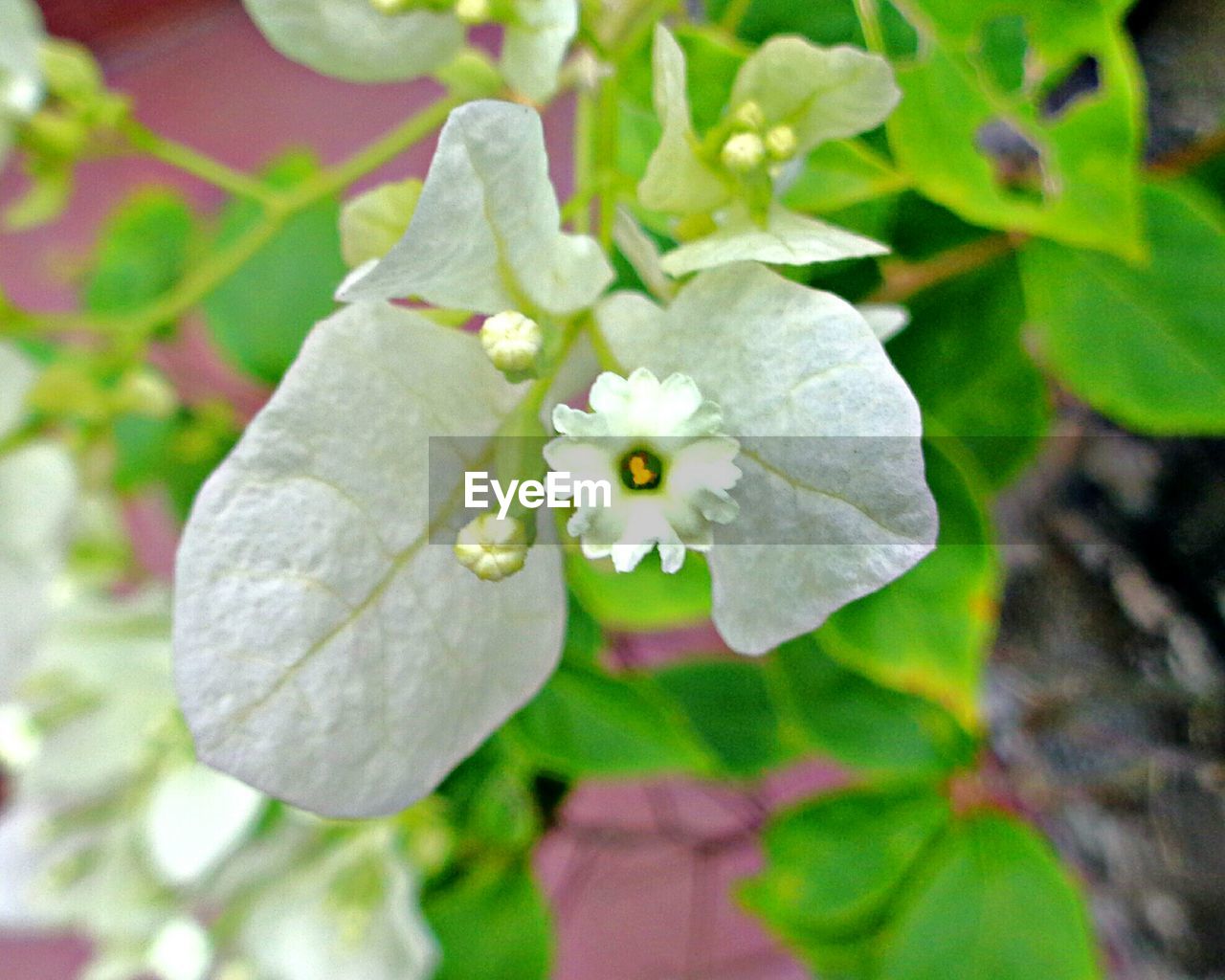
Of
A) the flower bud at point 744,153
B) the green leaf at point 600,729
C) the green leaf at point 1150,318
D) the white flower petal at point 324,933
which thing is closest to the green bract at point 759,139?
the flower bud at point 744,153

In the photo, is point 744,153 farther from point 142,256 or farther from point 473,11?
point 142,256

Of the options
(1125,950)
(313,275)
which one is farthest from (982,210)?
(1125,950)

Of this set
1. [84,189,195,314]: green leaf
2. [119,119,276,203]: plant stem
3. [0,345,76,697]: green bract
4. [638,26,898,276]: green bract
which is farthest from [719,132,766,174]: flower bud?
[84,189,195,314]: green leaf

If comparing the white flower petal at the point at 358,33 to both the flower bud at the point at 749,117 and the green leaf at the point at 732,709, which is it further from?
the green leaf at the point at 732,709

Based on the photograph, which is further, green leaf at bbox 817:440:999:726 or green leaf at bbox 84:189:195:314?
green leaf at bbox 84:189:195:314

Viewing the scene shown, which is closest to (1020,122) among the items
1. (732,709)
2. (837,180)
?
(837,180)

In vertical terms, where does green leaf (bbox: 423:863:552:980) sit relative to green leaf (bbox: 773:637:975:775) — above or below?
below

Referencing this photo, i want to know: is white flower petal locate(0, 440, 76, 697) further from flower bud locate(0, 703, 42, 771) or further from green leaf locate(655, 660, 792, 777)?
green leaf locate(655, 660, 792, 777)
